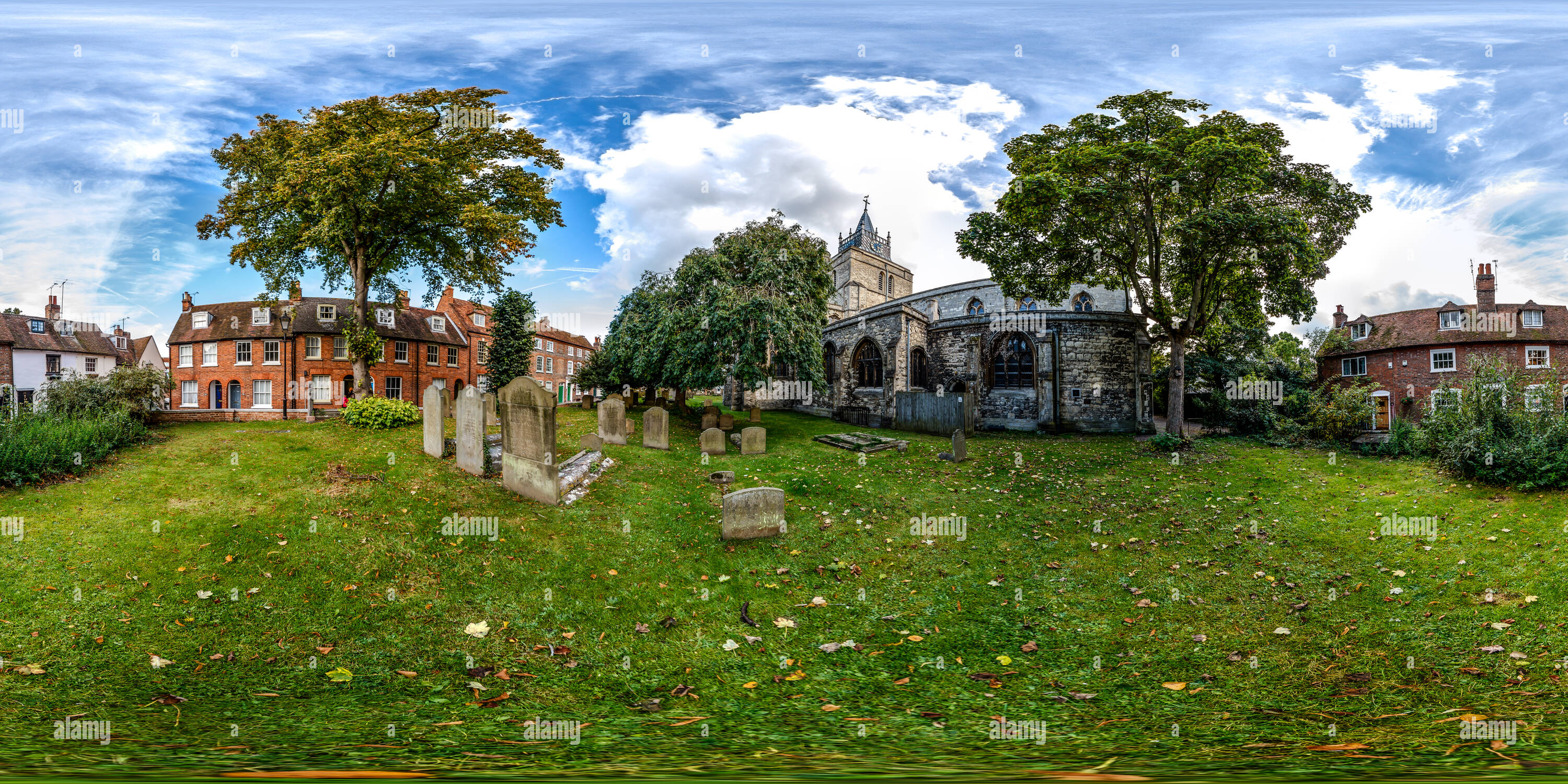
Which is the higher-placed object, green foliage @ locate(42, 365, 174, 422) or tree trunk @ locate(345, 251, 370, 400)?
tree trunk @ locate(345, 251, 370, 400)

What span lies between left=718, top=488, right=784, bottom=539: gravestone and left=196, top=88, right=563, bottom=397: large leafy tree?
16.7 metres

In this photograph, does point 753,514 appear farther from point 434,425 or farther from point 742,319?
point 742,319

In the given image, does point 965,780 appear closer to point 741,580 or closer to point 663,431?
point 741,580

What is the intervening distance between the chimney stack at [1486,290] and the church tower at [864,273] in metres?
35.6

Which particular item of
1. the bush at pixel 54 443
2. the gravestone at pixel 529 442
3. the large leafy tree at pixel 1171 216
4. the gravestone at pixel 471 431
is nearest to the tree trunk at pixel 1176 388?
the large leafy tree at pixel 1171 216

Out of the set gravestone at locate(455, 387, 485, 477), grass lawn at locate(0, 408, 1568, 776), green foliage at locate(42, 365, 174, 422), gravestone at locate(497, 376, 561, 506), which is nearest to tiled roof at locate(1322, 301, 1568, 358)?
grass lawn at locate(0, 408, 1568, 776)

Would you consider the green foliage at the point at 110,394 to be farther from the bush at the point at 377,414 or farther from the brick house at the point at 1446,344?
the brick house at the point at 1446,344

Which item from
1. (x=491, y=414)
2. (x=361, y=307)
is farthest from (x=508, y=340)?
(x=491, y=414)

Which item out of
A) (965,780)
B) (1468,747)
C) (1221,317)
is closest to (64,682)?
(965,780)

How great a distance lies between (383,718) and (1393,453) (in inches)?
948

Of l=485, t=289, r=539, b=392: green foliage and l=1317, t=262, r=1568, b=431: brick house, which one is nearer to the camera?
l=1317, t=262, r=1568, b=431: brick house

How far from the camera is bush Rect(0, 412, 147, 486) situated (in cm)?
1013

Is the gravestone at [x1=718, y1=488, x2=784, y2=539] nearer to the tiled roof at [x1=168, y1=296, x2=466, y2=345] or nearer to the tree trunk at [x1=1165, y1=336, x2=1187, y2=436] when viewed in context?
the tree trunk at [x1=1165, y1=336, x2=1187, y2=436]

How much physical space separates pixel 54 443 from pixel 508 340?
26.8m
